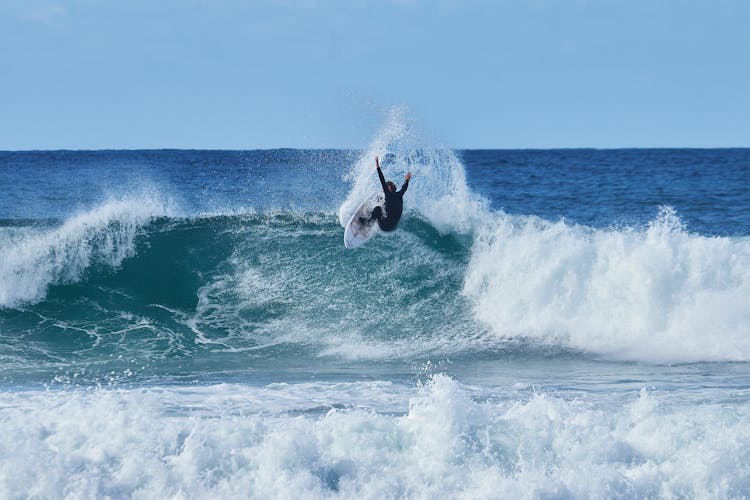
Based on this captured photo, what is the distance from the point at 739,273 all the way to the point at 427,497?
8.43 meters

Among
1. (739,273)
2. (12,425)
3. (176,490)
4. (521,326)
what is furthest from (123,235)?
(739,273)

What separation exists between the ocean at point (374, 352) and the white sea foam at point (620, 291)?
4 cm

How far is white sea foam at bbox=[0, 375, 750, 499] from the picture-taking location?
6371mm

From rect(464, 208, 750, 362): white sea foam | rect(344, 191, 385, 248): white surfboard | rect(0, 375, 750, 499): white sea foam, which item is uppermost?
rect(344, 191, 385, 248): white surfboard

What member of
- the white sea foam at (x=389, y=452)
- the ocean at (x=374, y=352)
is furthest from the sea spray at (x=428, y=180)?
the white sea foam at (x=389, y=452)

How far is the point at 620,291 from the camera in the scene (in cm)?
1291

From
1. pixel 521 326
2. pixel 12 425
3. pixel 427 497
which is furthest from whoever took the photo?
pixel 521 326

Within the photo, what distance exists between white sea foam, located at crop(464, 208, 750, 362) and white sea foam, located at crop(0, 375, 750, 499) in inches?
173

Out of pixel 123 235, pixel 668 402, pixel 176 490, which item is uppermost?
pixel 123 235

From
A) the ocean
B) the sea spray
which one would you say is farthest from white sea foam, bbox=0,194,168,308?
the sea spray

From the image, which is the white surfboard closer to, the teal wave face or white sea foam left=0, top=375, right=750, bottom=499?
the teal wave face

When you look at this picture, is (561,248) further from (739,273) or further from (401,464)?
(401,464)

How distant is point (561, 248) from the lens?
13.7 m

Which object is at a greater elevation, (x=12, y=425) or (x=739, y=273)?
(x=739, y=273)
